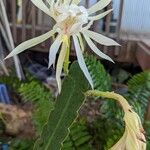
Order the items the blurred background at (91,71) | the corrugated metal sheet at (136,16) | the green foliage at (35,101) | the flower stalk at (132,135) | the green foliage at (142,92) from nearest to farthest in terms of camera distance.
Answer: the flower stalk at (132,135) < the green foliage at (35,101) < the blurred background at (91,71) < the green foliage at (142,92) < the corrugated metal sheet at (136,16)

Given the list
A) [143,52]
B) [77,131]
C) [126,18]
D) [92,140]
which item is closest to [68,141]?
[77,131]

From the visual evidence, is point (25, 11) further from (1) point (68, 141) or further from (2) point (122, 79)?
(1) point (68, 141)

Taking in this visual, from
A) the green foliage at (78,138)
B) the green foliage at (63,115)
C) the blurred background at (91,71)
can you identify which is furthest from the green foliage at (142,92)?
the green foliage at (63,115)

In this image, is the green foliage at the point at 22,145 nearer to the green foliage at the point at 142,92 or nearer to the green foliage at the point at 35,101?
the green foliage at the point at 35,101

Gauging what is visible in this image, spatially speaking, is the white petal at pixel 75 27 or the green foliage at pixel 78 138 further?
the green foliage at pixel 78 138

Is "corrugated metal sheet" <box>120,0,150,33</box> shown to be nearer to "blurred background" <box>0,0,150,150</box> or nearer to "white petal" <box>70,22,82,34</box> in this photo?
"blurred background" <box>0,0,150,150</box>

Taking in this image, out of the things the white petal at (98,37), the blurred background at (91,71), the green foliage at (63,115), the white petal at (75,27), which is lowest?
the blurred background at (91,71)
